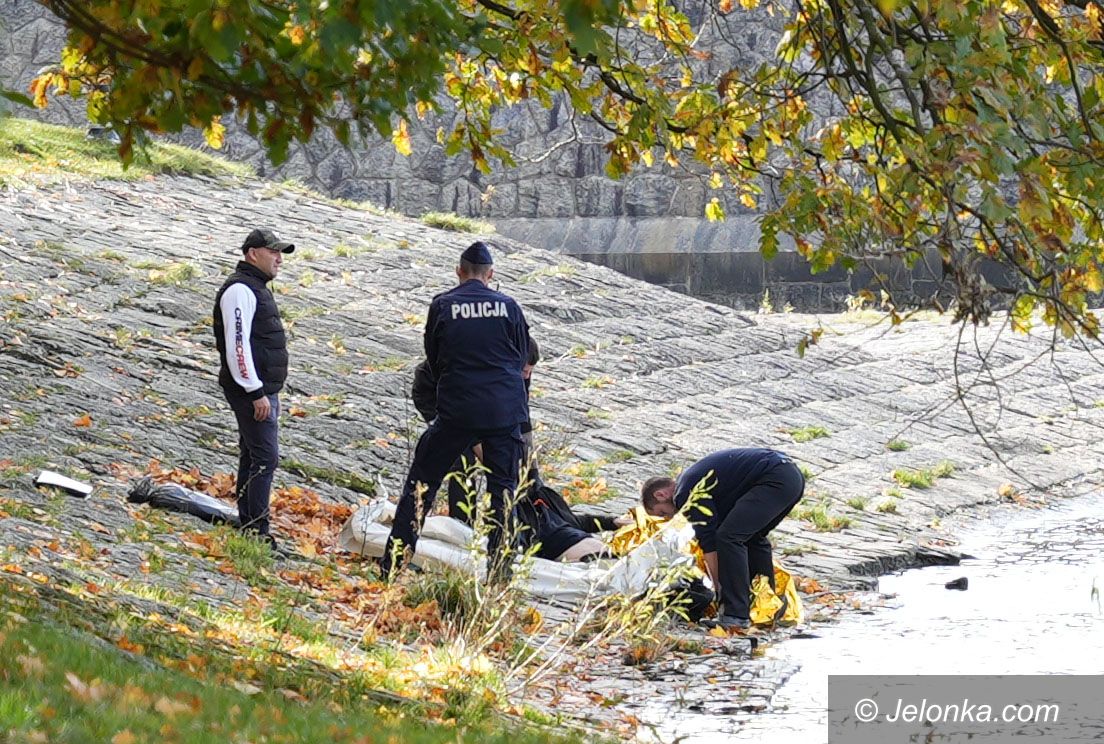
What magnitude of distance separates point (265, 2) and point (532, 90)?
13.1 feet

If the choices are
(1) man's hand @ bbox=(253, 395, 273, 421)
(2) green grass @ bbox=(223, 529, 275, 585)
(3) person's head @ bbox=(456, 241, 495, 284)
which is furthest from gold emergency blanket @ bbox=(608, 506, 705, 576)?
(1) man's hand @ bbox=(253, 395, 273, 421)

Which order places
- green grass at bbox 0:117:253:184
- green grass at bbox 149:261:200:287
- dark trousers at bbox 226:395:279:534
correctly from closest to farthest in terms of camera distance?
dark trousers at bbox 226:395:279:534
green grass at bbox 149:261:200:287
green grass at bbox 0:117:253:184

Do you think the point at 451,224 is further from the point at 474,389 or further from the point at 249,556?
the point at 474,389

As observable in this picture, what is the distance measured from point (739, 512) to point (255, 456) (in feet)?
9.09

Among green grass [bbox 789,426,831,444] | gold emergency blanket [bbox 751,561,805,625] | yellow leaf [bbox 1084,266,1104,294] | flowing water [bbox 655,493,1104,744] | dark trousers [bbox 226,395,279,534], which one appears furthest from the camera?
green grass [bbox 789,426,831,444]

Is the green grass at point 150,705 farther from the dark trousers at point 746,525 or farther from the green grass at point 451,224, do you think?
the green grass at point 451,224

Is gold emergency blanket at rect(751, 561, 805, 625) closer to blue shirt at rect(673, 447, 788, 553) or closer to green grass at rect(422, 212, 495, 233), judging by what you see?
blue shirt at rect(673, 447, 788, 553)

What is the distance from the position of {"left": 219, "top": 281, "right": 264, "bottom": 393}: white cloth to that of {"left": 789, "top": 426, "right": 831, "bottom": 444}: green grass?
9.27 meters

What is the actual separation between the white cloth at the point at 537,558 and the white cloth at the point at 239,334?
1.29 meters

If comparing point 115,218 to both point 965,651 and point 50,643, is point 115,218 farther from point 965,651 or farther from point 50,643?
point 50,643

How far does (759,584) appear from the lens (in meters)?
9.70

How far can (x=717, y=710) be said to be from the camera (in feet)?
24.6

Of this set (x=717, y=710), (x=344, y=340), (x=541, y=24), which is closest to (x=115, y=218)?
(x=344, y=340)

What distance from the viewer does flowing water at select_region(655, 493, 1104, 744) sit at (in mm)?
7297
